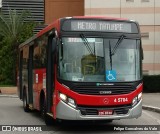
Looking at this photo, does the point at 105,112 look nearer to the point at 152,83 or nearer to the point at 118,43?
the point at 118,43

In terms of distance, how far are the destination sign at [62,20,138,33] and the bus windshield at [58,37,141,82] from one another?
1.07 feet

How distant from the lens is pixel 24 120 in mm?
15438

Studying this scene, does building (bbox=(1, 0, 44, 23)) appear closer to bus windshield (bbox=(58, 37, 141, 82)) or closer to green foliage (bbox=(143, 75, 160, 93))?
green foliage (bbox=(143, 75, 160, 93))

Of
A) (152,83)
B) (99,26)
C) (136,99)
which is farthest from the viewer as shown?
(152,83)

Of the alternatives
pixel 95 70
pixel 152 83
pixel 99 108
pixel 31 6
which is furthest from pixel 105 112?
pixel 31 6

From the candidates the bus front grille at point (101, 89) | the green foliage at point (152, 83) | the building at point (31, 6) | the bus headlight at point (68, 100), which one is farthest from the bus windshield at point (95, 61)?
the building at point (31, 6)

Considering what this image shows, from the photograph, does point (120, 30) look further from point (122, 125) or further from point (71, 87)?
point (122, 125)

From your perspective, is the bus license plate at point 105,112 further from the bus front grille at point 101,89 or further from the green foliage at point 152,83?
the green foliage at point 152,83

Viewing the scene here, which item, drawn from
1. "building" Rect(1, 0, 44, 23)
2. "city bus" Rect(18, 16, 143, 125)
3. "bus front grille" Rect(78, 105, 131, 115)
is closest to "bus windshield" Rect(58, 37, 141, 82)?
"city bus" Rect(18, 16, 143, 125)

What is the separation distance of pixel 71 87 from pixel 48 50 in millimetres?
1913

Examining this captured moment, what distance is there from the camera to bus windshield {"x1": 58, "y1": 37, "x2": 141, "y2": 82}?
11719 mm

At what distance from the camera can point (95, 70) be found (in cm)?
1176

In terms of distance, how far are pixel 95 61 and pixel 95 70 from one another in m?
0.24

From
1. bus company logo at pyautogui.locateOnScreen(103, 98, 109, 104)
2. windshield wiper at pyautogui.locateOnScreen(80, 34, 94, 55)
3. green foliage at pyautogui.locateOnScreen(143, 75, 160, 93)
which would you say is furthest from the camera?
green foliage at pyautogui.locateOnScreen(143, 75, 160, 93)
